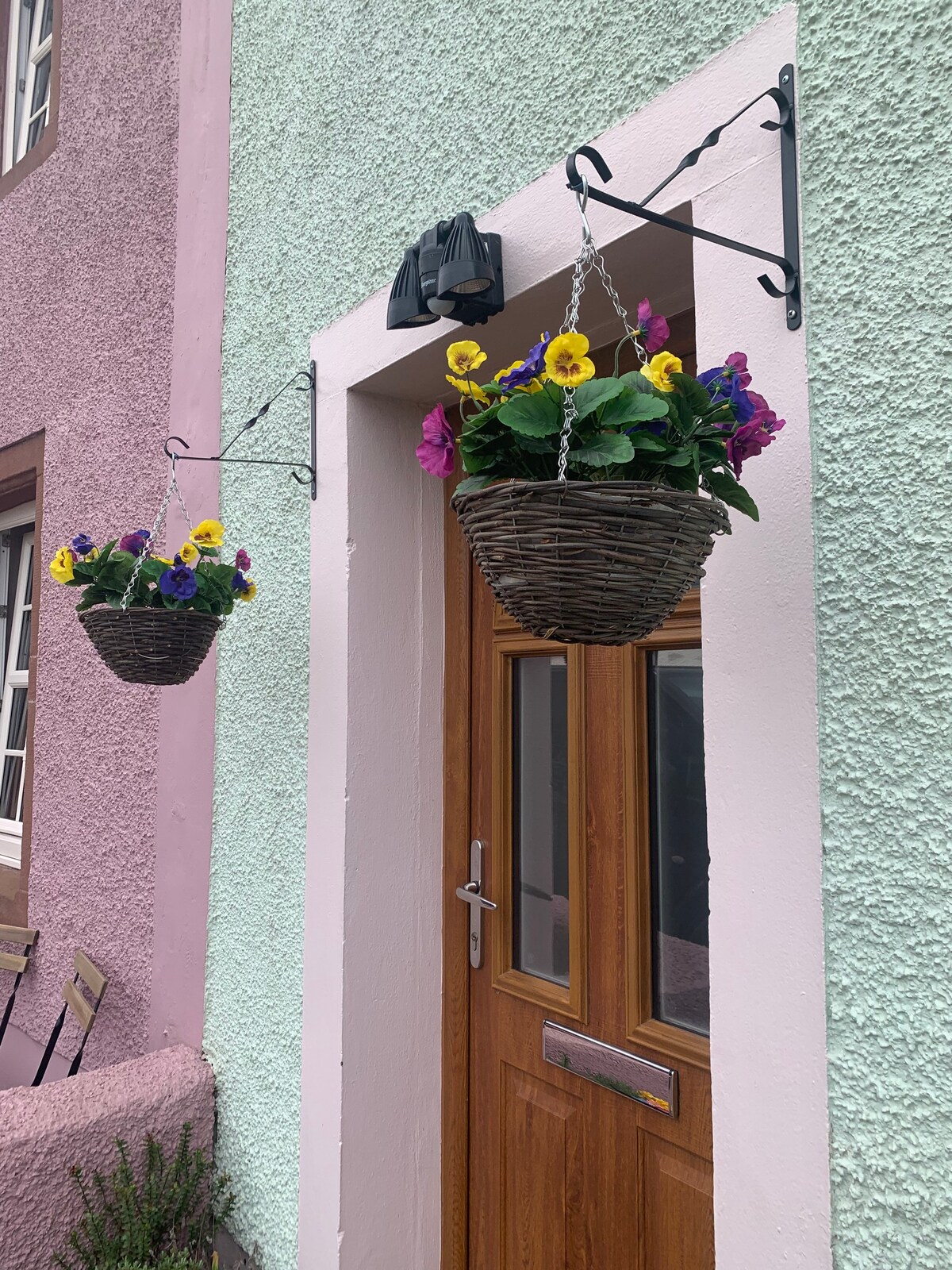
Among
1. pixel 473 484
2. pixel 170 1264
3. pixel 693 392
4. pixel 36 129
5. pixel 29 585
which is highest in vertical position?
pixel 36 129

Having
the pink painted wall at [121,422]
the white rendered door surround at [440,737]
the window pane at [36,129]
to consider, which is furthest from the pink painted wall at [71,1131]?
the window pane at [36,129]

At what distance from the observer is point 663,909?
5.98ft

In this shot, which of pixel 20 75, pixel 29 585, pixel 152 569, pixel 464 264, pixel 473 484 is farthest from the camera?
pixel 20 75

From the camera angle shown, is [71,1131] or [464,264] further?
[71,1131]

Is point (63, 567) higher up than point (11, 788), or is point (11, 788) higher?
point (63, 567)

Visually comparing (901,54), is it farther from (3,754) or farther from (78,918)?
(3,754)

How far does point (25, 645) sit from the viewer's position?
173 inches

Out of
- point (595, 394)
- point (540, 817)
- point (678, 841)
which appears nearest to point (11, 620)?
point (540, 817)

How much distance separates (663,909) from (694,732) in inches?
14.6

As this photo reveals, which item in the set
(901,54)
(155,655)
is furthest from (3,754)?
(901,54)

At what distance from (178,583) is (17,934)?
239cm

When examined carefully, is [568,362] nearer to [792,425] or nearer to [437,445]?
[437,445]

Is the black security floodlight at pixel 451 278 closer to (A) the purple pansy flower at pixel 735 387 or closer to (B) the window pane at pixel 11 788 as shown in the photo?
(A) the purple pansy flower at pixel 735 387

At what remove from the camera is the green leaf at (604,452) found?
3.43 feet
